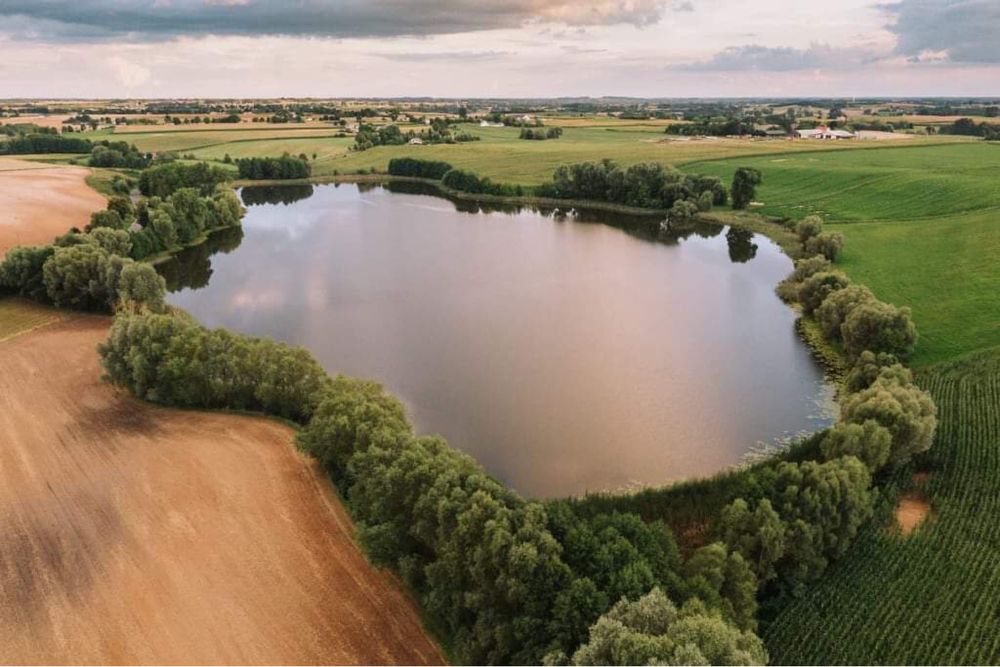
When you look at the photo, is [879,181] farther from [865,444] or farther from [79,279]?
[79,279]

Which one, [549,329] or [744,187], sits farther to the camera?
[744,187]

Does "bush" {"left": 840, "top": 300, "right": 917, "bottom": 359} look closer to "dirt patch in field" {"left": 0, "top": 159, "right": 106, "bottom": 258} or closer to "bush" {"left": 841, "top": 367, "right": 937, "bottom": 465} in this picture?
"bush" {"left": 841, "top": 367, "right": 937, "bottom": 465}

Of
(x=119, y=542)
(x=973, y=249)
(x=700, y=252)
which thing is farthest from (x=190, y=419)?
(x=973, y=249)

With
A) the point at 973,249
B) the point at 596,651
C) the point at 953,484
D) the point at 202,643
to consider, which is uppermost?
the point at 973,249

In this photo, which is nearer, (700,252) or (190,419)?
(190,419)

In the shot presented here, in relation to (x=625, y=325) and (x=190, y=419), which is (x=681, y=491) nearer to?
(x=625, y=325)

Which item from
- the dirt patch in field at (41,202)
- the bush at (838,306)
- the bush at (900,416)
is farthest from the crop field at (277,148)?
the bush at (900,416)

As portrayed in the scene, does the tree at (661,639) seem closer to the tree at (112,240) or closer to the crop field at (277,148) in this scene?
the tree at (112,240)

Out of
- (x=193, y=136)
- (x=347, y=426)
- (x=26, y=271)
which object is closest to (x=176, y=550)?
(x=347, y=426)
